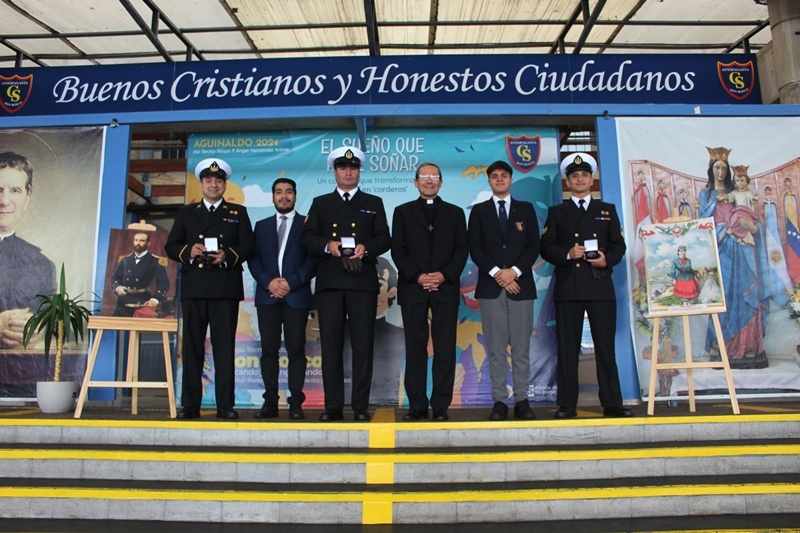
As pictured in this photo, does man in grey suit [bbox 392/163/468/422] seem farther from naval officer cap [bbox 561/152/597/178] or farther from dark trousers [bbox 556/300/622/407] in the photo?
naval officer cap [bbox 561/152/597/178]

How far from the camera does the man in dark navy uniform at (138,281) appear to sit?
4.45 m

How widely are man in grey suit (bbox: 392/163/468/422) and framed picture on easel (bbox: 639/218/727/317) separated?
4.21ft

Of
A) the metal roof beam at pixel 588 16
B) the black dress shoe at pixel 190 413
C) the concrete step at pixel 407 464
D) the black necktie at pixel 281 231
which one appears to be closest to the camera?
the concrete step at pixel 407 464

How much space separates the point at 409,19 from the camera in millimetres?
6629

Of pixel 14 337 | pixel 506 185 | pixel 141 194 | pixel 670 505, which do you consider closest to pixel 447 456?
pixel 670 505

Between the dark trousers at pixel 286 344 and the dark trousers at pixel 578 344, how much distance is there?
1.69 metres

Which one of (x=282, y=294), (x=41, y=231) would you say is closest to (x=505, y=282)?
(x=282, y=294)

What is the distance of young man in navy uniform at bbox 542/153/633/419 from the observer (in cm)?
393

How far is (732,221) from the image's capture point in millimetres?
5113

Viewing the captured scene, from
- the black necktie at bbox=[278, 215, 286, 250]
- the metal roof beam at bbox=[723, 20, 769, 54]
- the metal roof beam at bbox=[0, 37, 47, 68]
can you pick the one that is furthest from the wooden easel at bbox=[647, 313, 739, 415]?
the metal roof beam at bbox=[0, 37, 47, 68]

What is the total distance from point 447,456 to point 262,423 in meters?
1.08

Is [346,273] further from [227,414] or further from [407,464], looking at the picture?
[407,464]

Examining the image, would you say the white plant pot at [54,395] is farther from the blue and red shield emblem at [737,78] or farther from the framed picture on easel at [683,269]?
the blue and red shield emblem at [737,78]

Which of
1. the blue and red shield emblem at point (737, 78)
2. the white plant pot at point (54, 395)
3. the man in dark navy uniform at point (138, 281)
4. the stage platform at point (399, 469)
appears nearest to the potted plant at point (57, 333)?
the white plant pot at point (54, 395)
